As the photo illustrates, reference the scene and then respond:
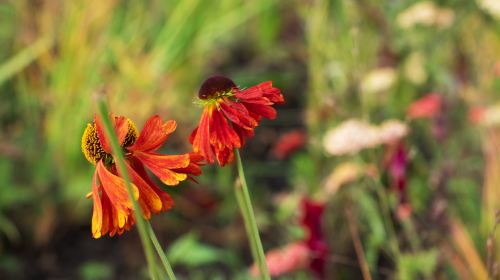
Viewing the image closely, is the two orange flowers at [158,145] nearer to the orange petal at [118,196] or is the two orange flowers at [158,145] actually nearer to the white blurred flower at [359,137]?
the orange petal at [118,196]

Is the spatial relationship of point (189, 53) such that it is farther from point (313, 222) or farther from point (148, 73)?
point (313, 222)

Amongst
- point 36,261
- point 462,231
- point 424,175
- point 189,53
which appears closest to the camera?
point 462,231

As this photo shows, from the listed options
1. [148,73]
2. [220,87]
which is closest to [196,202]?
[148,73]

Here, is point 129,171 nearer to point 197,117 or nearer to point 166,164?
point 166,164

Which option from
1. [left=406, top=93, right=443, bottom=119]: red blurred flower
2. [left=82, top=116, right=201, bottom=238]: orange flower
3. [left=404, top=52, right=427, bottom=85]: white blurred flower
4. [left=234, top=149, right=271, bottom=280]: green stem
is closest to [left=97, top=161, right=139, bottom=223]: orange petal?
[left=82, top=116, right=201, bottom=238]: orange flower

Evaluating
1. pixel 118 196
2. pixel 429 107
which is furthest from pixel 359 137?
pixel 118 196

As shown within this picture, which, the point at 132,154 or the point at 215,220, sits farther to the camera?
the point at 215,220

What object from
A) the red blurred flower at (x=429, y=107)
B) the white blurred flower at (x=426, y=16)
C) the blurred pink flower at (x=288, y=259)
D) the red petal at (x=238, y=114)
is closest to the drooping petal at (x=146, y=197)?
the red petal at (x=238, y=114)
